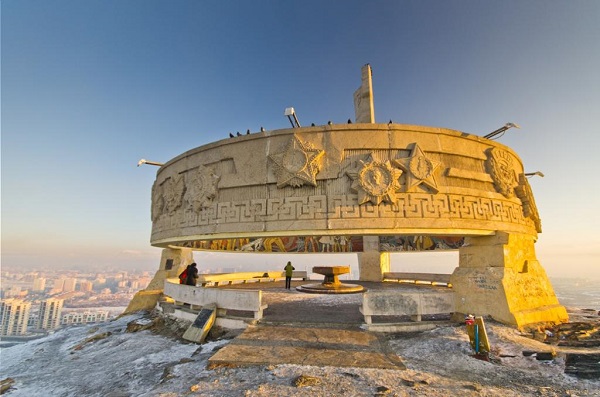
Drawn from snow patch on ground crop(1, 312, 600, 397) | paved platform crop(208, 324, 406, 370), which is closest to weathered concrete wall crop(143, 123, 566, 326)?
snow patch on ground crop(1, 312, 600, 397)

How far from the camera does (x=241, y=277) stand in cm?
1922

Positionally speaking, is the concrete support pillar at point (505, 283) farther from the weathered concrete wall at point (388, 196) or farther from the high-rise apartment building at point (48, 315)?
the high-rise apartment building at point (48, 315)

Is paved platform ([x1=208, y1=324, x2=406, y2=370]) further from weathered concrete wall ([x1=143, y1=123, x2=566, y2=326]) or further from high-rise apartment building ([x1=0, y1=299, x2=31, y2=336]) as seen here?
high-rise apartment building ([x1=0, y1=299, x2=31, y2=336])

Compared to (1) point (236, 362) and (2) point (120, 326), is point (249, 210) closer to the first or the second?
(1) point (236, 362)

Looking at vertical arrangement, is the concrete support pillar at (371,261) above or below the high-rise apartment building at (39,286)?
above

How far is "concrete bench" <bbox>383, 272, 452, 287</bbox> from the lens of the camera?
16.2m

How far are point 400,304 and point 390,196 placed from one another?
3.47 meters

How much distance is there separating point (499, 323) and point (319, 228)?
5.76 meters

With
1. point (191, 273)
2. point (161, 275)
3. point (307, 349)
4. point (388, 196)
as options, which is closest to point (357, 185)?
point (388, 196)

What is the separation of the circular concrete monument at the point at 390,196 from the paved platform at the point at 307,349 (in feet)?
10.6

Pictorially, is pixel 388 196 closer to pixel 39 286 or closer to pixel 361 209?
pixel 361 209

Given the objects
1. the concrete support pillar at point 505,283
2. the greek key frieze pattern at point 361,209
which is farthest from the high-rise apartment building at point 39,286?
the concrete support pillar at point 505,283

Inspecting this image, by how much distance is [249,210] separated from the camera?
1031 cm

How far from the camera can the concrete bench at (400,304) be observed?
7543 mm
